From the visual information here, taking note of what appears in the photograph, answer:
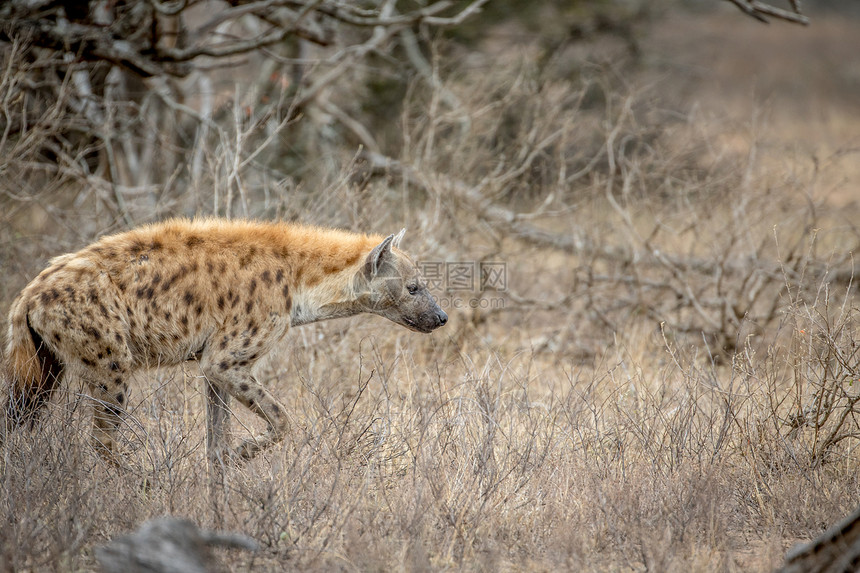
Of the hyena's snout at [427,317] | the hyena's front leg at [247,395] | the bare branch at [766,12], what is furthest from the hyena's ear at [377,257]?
the bare branch at [766,12]

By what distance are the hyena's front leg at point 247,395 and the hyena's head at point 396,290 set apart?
94 centimetres

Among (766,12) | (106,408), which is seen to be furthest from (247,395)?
(766,12)

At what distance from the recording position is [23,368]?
4.64m

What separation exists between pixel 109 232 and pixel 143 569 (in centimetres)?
518

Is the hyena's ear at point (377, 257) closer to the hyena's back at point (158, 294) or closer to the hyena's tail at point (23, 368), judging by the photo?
the hyena's back at point (158, 294)

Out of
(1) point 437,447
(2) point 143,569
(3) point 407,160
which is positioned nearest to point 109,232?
(3) point 407,160

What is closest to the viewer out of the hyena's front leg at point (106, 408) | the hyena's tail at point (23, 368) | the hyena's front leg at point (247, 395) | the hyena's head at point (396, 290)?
the hyena's tail at point (23, 368)

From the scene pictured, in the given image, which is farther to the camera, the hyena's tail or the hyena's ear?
the hyena's ear

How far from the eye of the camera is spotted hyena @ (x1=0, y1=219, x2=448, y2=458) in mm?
4648

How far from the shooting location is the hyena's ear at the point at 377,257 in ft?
17.5

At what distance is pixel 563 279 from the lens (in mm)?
9109

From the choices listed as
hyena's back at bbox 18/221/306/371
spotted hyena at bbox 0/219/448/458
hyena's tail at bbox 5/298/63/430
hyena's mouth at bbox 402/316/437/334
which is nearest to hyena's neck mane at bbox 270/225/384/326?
spotted hyena at bbox 0/219/448/458

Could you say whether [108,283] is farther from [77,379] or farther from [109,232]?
[109,232]

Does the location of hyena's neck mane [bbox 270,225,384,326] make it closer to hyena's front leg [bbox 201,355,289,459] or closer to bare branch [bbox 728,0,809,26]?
hyena's front leg [bbox 201,355,289,459]
